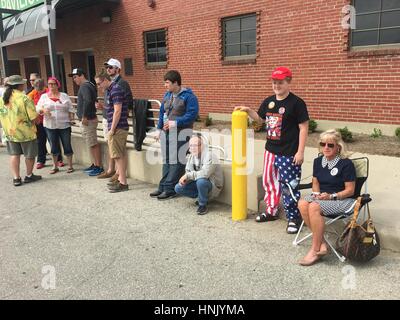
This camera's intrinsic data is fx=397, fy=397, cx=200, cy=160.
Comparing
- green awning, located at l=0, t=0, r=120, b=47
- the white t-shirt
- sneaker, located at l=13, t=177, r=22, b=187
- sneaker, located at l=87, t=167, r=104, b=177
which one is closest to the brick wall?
green awning, located at l=0, t=0, r=120, b=47

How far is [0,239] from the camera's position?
434cm

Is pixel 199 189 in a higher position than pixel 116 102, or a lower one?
lower

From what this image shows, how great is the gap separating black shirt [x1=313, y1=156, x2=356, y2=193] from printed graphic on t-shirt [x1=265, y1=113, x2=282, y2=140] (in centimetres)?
55

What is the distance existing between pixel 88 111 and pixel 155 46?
22.1 feet

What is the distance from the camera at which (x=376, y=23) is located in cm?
759

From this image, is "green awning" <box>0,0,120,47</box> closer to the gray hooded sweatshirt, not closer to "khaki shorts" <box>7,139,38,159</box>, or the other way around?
"khaki shorts" <box>7,139,38,159</box>

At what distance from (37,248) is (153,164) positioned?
248 cm

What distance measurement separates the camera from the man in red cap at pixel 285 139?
3.90 metres

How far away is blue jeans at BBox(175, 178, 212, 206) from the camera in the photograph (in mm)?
4738

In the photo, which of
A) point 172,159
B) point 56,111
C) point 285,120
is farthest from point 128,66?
point 285,120

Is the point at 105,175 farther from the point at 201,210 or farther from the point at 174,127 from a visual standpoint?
the point at 201,210

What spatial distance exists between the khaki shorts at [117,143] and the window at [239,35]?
17.3 feet
